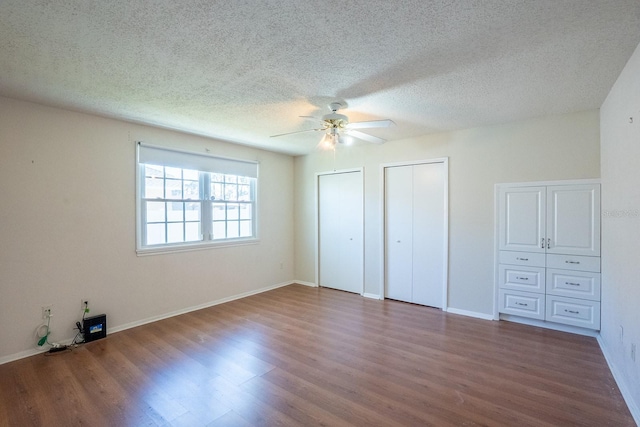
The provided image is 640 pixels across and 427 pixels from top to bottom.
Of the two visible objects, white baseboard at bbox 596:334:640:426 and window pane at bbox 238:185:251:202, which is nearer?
white baseboard at bbox 596:334:640:426

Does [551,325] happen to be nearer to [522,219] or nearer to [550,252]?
[550,252]

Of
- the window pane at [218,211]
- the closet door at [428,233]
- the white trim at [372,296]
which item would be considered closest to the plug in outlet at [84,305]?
the window pane at [218,211]

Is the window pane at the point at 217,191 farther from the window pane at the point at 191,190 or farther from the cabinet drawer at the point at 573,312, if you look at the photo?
the cabinet drawer at the point at 573,312

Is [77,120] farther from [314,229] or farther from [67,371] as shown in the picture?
[314,229]

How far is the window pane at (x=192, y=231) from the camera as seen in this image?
13.8 ft

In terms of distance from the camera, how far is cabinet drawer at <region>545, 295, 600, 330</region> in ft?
10.4

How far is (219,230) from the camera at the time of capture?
15.2ft

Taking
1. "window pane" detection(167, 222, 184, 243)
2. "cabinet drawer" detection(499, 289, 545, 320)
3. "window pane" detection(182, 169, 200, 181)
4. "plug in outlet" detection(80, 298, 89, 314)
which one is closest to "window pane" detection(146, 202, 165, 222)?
"window pane" detection(167, 222, 184, 243)

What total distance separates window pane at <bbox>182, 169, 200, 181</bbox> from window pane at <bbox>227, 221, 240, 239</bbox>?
2.90 ft

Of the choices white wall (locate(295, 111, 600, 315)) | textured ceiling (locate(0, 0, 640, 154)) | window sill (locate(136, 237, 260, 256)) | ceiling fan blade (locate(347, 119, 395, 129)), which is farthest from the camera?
window sill (locate(136, 237, 260, 256))

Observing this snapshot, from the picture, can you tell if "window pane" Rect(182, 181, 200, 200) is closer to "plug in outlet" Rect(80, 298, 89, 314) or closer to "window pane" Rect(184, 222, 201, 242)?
"window pane" Rect(184, 222, 201, 242)

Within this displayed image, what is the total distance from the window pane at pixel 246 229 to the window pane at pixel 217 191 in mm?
608

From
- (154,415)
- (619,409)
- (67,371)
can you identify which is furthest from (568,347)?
(67,371)

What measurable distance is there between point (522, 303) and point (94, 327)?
494cm
